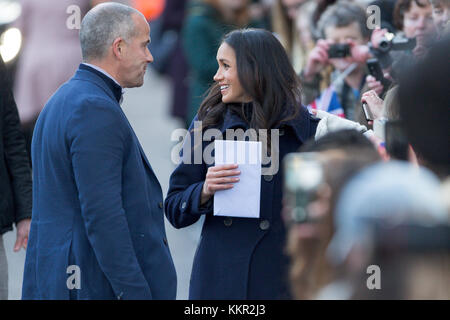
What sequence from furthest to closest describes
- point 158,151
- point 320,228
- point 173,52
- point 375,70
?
point 158,151
point 173,52
point 375,70
point 320,228

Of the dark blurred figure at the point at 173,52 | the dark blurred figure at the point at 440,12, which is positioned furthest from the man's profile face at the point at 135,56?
the dark blurred figure at the point at 173,52

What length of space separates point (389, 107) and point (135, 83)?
103 centimetres

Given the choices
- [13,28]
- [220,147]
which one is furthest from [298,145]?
[13,28]

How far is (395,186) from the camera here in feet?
5.35

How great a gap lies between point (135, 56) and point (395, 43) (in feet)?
5.17

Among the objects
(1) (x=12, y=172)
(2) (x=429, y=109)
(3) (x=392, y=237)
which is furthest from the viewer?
(1) (x=12, y=172)

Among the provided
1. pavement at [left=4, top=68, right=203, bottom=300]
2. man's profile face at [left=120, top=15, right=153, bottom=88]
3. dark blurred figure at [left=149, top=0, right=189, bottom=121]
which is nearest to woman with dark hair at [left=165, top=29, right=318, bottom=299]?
man's profile face at [left=120, top=15, right=153, bottom=88]

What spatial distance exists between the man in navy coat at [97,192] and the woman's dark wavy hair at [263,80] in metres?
0.39

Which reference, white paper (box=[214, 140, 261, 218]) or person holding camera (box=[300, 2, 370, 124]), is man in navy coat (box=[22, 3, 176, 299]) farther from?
person holding camera (box=[300, 2, 370, 124])

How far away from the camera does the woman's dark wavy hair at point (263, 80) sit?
3184 millimetres

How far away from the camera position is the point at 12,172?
3732mm

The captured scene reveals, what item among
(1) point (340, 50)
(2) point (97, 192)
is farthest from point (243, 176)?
(1) point (340, 50)

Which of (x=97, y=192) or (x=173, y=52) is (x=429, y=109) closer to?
(x=97, y=192)

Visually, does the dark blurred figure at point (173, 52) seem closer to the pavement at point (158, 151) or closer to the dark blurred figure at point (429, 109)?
the pavement at point (158, 151)
